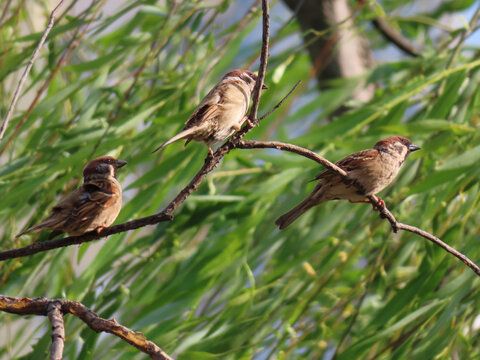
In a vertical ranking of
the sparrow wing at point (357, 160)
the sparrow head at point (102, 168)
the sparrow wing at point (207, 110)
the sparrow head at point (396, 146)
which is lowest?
the sparrow wing at point (357, 160)

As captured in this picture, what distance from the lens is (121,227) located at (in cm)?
136

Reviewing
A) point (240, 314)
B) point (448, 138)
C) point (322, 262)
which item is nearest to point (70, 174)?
point (240, 314)

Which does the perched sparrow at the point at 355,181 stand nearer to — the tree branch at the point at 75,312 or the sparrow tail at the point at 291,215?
the sparrow tail at the point at 291,215

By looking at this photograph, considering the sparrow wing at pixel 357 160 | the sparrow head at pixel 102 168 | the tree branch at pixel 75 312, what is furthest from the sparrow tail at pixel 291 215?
the tree branch at pixel 75 312

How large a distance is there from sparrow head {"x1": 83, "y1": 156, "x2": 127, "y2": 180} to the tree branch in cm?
91

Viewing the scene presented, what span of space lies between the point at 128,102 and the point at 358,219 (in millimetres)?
1184

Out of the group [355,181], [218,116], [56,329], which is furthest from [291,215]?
[56,329]

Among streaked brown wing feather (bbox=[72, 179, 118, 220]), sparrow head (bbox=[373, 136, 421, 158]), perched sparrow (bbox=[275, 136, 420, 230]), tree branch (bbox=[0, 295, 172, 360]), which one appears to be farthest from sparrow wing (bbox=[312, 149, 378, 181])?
tree branch (bbox=[0, 295, 172, 360])

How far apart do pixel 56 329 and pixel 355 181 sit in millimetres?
1205

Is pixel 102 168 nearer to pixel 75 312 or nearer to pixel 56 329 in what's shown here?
pixel 75 312

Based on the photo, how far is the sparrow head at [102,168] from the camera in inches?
89.0

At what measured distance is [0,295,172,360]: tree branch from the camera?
49.9 inches

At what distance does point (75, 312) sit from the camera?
1.37 metres

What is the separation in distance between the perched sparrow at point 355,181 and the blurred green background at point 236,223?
0.90ft
